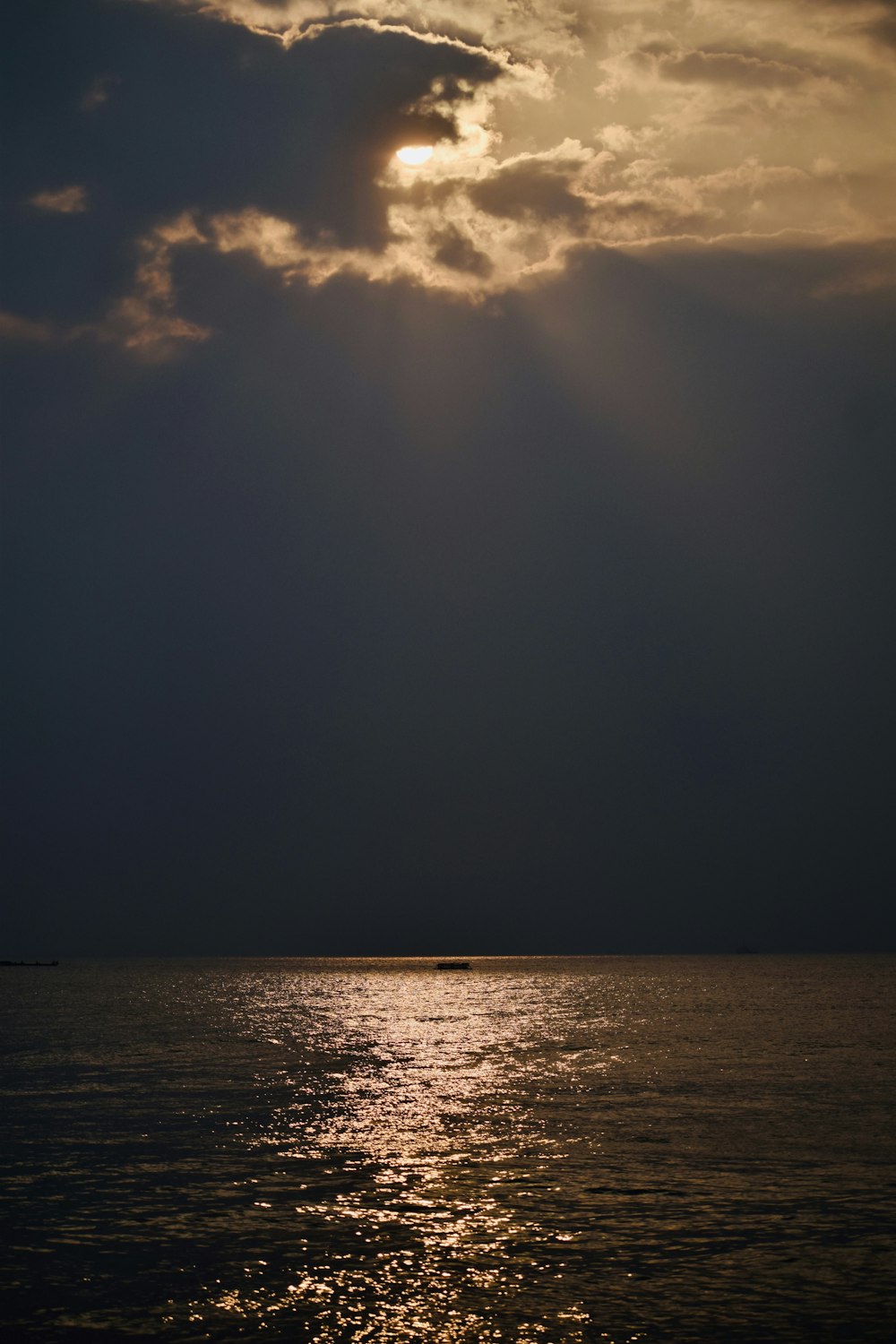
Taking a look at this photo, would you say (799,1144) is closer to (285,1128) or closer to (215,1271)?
(285,1128)

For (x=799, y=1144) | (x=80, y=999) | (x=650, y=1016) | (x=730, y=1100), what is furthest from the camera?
(x=80, y=999)

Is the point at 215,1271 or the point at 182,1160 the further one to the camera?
the point at 182,1160

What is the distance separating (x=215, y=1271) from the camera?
25875 mm

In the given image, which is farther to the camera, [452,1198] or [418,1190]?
[418,1190]

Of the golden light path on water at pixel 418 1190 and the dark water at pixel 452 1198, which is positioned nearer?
the dark water at pixel 452 1198

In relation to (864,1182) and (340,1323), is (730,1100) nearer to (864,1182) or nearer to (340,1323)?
(864,1182)

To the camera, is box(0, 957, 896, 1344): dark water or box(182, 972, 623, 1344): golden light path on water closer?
box(0, 957, 896, 1344): dark water

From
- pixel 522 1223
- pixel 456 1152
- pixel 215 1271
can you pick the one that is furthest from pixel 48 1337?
pixel 456 1152

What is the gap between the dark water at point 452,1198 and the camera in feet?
75.2

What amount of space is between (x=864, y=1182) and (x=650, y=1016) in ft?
305

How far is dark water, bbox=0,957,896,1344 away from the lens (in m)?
22.9

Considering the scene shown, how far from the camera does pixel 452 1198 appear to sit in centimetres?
3262

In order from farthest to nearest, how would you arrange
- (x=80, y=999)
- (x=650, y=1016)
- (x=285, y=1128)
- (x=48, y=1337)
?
(x=80, y=999) < (x=650, y=1016) < (x=285, y=1128) < (x=48, y=1337)

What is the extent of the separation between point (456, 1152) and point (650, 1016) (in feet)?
294
